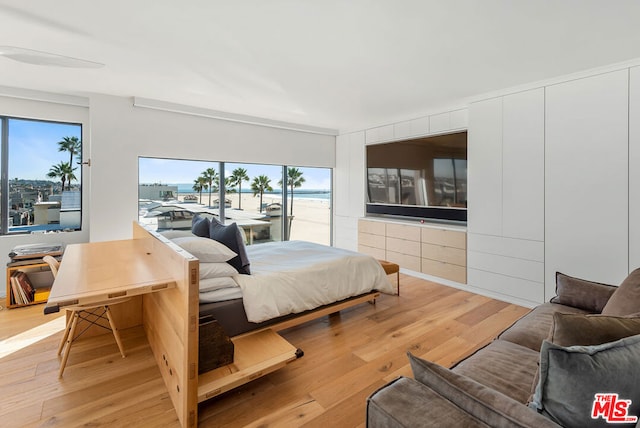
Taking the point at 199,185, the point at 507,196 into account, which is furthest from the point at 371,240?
the point at 199,185

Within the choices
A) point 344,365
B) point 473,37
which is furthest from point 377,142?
point 344,365

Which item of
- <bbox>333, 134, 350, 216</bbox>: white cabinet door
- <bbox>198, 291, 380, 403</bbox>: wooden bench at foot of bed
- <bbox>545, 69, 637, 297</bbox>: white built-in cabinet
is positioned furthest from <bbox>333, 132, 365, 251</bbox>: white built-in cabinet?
<bbox>198, 291, 380, 403</bbox>: wooden bench at foot of bed

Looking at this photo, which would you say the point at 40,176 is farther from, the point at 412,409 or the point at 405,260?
the point at 405,260

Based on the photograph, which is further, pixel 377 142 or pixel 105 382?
pixel 377 142

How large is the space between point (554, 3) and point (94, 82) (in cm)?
425

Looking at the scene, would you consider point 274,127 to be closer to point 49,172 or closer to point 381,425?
point 49,172

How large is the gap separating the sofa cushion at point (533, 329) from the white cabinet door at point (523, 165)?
1.50 metres

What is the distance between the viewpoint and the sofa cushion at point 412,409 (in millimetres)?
973

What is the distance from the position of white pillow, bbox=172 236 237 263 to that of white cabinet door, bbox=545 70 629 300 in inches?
134

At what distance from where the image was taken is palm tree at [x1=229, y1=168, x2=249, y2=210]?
513 centimetres

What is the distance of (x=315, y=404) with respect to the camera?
77.2 inches

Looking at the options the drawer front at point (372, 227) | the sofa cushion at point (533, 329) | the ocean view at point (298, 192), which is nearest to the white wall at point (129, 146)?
the ocean view at point (298, 192)

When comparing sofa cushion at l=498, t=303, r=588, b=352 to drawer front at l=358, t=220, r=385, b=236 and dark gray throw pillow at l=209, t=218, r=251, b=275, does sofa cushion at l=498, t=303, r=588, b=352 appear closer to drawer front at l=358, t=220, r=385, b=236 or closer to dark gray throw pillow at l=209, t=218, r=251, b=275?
dark gray throw pillow at l=209, t=218, r=251, b=275

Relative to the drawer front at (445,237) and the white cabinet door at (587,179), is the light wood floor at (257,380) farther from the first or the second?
the drawer front at (445,237)
